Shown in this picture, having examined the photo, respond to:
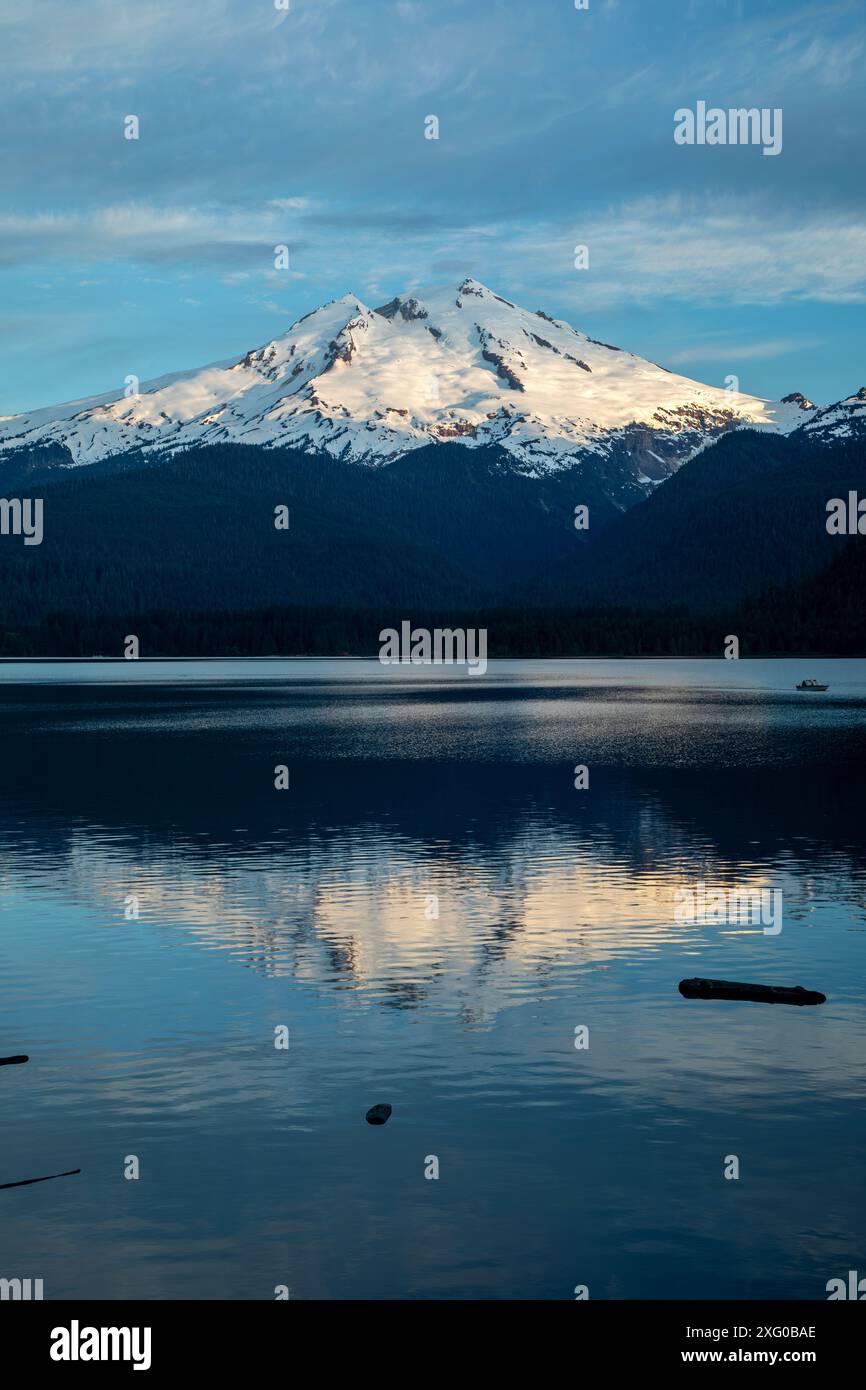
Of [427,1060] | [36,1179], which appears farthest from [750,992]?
[36,1179]

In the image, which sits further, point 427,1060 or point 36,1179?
point 427,1060

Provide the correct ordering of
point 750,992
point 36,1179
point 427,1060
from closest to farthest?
point 36,1179 < point 427,1060 < point 750,992

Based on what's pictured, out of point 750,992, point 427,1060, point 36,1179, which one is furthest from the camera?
point 750,992

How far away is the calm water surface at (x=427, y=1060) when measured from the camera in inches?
953

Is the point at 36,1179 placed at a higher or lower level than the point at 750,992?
lower

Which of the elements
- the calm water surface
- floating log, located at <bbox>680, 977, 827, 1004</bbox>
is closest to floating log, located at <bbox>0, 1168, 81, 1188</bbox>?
the calm water surface

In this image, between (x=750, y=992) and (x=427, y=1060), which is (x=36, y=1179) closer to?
(x=427, y=1060)

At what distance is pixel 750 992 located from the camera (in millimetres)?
39344

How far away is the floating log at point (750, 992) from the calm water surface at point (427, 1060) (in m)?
0.40

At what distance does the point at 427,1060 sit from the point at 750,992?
9.58 metres

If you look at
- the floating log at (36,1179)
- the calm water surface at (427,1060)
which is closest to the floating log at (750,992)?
the calm water surface at (427,1060)

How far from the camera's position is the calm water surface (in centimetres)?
2420

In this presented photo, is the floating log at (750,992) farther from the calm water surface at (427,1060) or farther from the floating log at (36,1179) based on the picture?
the floating log at (36,1179)
